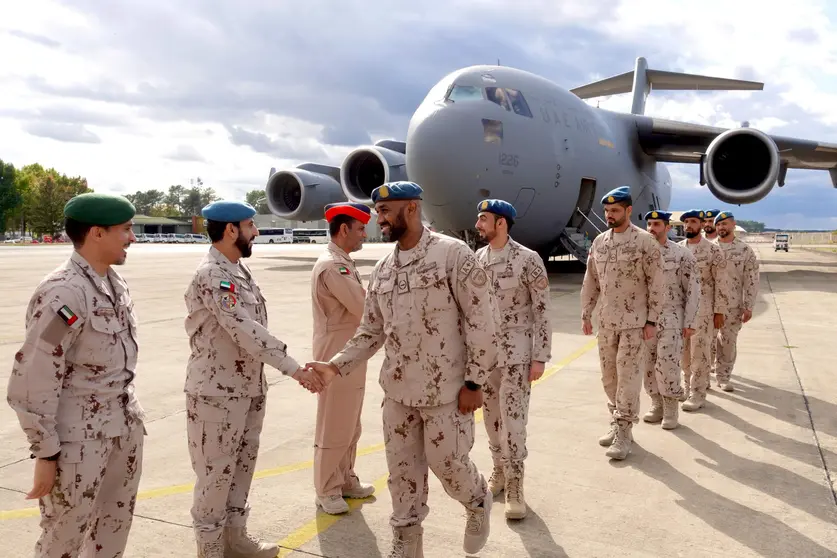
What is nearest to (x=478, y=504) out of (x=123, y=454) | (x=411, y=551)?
(x=411, y=551)

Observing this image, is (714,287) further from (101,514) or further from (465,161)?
(465,161)

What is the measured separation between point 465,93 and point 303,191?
39.4 feet

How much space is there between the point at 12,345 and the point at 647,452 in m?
8.40

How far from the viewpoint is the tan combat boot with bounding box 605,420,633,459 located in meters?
4.62

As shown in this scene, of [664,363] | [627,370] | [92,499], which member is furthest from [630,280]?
[92,499]

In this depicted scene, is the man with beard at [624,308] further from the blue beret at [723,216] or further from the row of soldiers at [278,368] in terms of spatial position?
the blue beret at [723,216]

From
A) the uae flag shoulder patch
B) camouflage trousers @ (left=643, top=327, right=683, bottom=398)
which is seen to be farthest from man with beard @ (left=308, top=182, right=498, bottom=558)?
camouflage trousers @ (left=643, top=327, right=683, bottom=398)

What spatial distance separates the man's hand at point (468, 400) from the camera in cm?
299

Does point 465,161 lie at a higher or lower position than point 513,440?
higher

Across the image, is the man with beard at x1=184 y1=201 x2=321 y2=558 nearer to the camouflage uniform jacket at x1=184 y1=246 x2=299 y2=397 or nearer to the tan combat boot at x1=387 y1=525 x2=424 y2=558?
the camouflage uniform jacket at x1=184 y1=246 x2=299 y2=397

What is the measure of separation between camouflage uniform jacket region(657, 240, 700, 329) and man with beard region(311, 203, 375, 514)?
3.18 m

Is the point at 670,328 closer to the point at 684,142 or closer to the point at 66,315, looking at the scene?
the point at 66,315

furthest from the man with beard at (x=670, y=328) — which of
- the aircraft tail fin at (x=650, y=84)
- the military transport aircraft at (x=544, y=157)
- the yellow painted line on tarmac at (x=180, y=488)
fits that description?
the aircraft tail fin at (x=650, y=84)

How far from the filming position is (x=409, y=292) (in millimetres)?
3053
